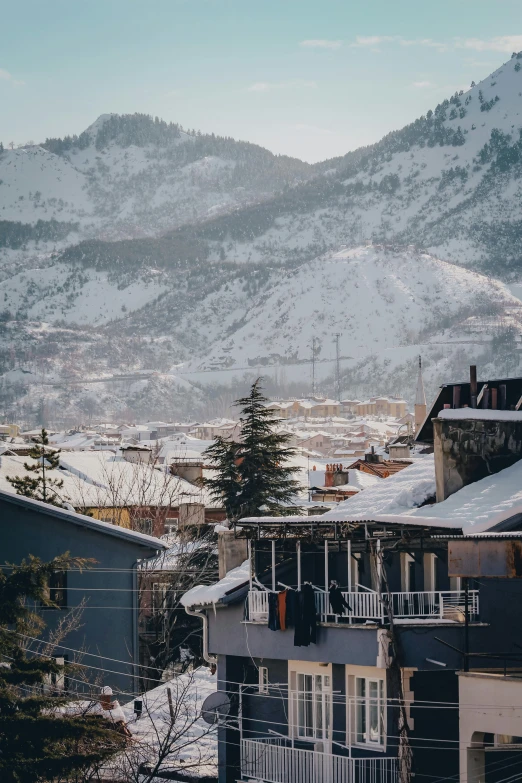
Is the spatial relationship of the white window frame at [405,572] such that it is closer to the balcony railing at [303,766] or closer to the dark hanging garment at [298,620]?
the dark hanging garment at [298,620]

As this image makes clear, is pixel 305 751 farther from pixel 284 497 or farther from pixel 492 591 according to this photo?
pixel 284 497

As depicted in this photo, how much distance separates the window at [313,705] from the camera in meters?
22.1

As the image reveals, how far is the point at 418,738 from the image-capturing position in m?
20.3

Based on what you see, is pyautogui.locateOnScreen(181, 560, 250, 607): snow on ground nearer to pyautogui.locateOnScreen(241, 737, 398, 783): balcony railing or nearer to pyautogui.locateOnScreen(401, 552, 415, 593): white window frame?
pyautogui.locateOnScreen(241, 737, 398, 783): balcony railing

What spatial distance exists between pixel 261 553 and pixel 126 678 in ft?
27.9

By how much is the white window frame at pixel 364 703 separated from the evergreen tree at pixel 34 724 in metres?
3.33

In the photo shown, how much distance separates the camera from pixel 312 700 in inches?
880

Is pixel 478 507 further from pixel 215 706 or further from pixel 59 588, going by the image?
pixel 59 588

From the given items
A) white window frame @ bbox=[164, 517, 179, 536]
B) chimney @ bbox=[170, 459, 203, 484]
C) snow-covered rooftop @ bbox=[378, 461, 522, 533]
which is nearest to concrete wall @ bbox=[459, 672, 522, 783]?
snow-covered rooftop @ bbox=[378, 461, 522, 533]

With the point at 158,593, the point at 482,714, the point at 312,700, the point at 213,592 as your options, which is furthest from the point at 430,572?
the point at 158,593

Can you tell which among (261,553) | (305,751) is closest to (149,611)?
(261,553)

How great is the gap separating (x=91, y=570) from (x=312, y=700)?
1089cm

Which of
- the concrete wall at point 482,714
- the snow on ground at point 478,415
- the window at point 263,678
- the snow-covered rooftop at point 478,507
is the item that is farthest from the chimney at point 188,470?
the concrete wall at point 482,714

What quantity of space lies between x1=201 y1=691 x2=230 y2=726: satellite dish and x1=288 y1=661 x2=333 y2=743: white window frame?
1385 millimetres
